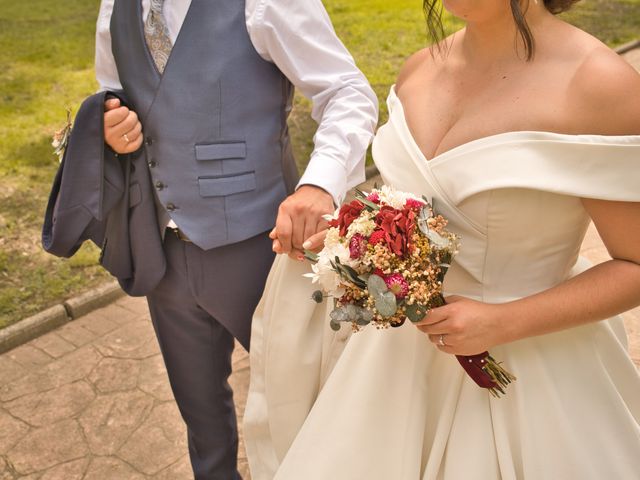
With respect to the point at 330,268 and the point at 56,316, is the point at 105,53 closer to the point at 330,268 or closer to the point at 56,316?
the point at 330,268

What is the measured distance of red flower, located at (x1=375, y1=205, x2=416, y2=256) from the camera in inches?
63.4

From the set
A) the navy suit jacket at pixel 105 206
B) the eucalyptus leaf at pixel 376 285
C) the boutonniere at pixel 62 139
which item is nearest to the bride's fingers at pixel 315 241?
the eucalyptus leaf at pixel 376 285

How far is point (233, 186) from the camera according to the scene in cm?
235

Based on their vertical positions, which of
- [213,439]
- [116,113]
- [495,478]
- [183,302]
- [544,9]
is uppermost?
[544,9]

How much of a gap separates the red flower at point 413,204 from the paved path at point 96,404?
2163 millimetres

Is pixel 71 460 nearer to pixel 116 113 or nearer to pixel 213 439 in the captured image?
pixel 213 439

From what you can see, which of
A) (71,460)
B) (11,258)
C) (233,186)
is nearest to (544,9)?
(233,186)

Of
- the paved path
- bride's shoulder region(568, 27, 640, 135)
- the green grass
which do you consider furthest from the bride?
the green grass

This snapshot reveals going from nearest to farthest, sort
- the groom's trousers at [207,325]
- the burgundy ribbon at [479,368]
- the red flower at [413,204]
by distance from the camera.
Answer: the red flower at [413,204] → the burgundy ribbon at [479,368] → the groom's trousers at [207,325]

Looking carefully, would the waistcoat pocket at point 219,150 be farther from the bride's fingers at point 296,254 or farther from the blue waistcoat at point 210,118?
the bride's fingers at point 296,254

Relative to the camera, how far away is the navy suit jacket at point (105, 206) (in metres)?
2.34

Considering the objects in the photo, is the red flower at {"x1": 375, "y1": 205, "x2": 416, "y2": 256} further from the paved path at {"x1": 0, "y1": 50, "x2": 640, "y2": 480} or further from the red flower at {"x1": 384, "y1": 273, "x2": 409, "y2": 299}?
the paved path at {"x1": 0, "y1": 50, "x2": 640, "y2": 480}

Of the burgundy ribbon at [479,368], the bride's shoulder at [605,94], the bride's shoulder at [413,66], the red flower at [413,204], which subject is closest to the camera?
the bride's shoulder at [605,94]

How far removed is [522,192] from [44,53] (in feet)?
28.6
